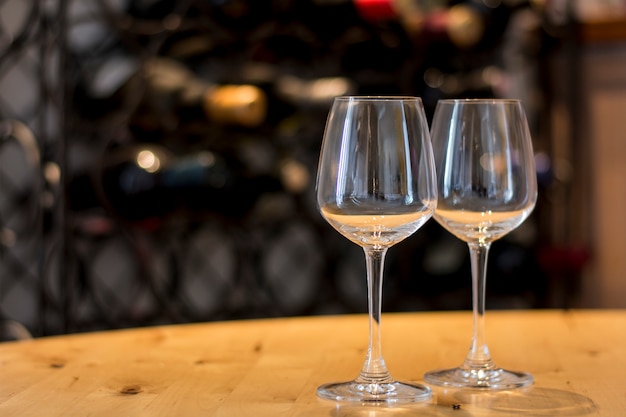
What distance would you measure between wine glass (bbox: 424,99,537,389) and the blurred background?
3.52 feet

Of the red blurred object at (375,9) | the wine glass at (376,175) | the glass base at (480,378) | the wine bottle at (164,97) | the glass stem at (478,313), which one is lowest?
the glass base at (480,378)

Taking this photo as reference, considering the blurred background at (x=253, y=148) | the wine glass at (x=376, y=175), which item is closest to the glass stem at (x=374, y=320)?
the wine glass at (x=376, y=175)

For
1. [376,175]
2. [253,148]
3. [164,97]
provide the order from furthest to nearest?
[253,148], [164,97], [376,175]

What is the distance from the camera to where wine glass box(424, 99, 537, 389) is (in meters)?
0.76

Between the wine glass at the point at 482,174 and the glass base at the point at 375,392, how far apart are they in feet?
0.14

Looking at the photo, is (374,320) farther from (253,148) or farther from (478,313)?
(253,148)

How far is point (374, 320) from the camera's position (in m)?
0.71

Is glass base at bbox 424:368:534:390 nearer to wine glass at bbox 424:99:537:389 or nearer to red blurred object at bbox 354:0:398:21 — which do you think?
wine glass at bbox 424:99:537:389

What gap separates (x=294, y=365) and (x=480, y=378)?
0.51 feet

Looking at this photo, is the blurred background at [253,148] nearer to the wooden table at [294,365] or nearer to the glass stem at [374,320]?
the wooden table at [294,365]

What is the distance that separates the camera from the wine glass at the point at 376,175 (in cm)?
68

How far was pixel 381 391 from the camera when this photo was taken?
71 centimetres

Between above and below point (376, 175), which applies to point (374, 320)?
below

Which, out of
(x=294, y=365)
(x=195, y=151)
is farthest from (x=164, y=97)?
(x=294, y=365)
